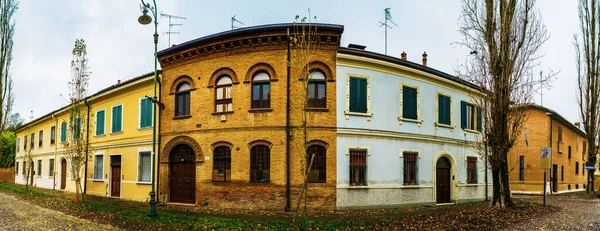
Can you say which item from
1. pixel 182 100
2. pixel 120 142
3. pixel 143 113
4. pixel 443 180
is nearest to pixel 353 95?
pixel 443 180

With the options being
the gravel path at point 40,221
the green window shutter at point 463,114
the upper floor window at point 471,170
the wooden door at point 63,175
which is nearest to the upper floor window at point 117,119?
the gravel path at point 40,221

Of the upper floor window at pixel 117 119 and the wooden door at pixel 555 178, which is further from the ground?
the upper floor window at pixel 117 119

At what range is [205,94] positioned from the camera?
1808 cm

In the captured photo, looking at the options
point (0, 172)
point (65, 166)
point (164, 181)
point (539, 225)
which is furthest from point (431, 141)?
point (0, 172)

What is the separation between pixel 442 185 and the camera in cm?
2044

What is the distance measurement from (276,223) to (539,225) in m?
8.53

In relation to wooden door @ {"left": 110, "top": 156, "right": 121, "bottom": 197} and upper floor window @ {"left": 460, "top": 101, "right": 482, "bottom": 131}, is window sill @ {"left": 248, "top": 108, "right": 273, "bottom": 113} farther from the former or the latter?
upper floor window @ {"left": 460, "top": 101, "right": 482, "bottom": 131}

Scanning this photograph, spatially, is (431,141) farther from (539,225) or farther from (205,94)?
(205,94)

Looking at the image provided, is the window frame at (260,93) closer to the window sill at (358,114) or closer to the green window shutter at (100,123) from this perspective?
the window sill at (358,114)

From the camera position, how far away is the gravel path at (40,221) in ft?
40.8

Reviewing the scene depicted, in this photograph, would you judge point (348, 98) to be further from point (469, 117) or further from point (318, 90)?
point (469, 117)

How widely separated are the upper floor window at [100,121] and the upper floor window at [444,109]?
2026 cm

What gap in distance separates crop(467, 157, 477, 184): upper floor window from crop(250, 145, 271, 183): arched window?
1208 cm

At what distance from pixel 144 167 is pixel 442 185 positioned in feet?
52.1
